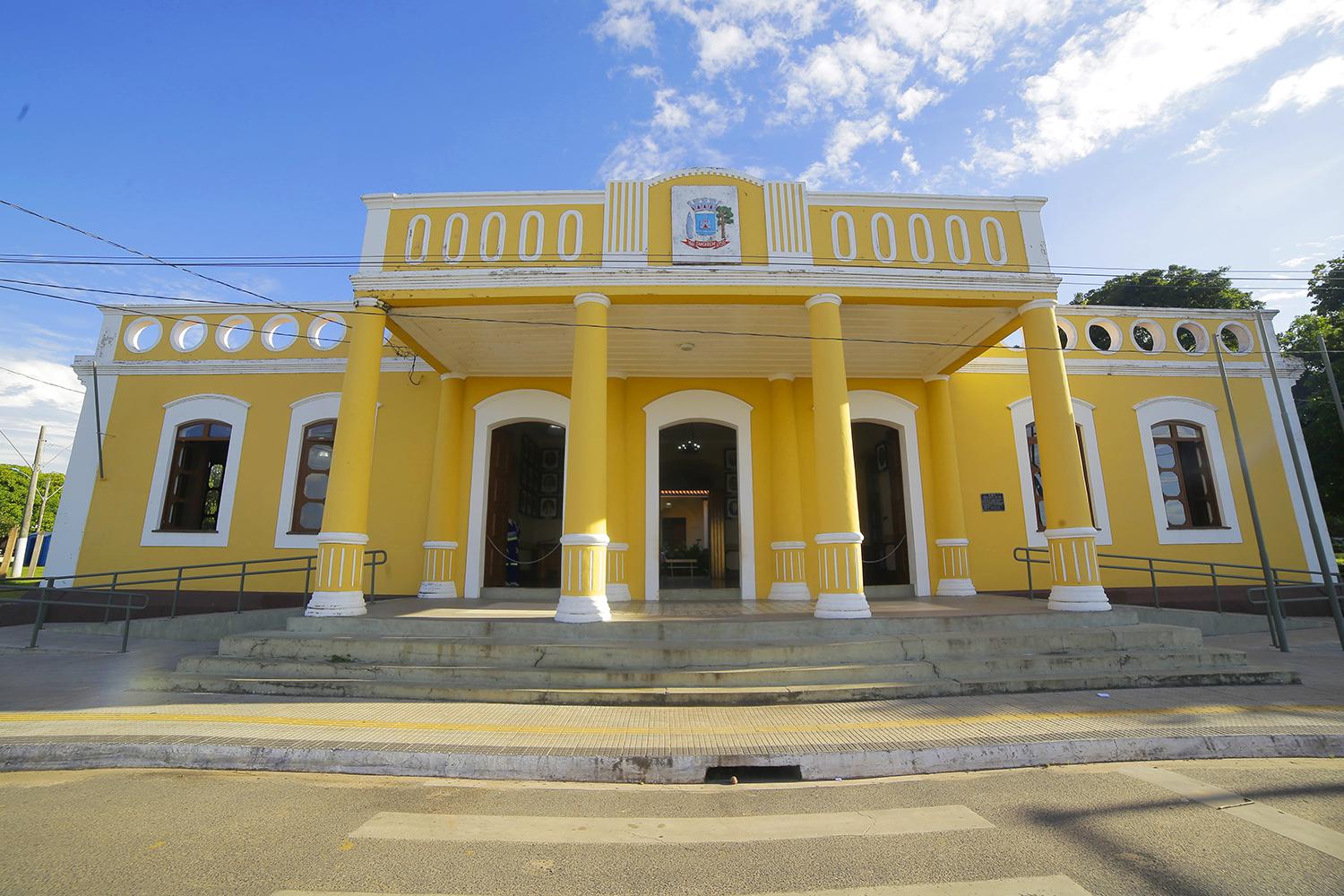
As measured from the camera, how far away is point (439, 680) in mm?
5629

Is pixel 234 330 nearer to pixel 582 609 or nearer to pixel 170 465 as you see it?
pixel 170 465

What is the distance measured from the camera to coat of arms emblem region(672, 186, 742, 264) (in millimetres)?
8031

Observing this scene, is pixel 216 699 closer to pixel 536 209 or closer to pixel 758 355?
pixel 536 209

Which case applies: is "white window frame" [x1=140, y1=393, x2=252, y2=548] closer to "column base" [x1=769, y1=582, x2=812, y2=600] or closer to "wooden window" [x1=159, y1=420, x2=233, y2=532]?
"wooden window" [x1=159, y1=420, x2=233, y2=532]

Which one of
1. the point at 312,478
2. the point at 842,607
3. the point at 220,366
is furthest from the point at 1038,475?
the point at 220,366

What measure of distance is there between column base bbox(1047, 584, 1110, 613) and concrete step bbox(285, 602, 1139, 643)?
430 millimetres

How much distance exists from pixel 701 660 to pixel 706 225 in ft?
18.1

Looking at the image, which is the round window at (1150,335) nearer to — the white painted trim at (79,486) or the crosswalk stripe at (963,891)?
the crosswalk stripe at (963,891)

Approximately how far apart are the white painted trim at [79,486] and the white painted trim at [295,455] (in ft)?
10.8

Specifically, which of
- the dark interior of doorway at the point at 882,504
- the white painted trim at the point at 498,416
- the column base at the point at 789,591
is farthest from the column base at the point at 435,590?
the dark interior of doorway at the point at 882,504

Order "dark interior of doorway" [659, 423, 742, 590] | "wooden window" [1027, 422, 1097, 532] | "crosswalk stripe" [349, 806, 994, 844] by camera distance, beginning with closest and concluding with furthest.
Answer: "crosswalk stripe" [349, 806, 994, 844] < "wooden window" [1027, 422, 1097, 532] < "dark interior of doorway" [659, 423, 742, 590]

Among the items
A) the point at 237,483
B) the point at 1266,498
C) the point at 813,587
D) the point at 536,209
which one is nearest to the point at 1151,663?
the point at 813,587

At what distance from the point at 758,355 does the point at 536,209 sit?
3.97 metres

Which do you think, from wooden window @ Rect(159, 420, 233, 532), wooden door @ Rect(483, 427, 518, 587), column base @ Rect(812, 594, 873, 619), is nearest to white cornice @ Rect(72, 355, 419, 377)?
wooden window @ Rect(159, 420, 233, 532)
